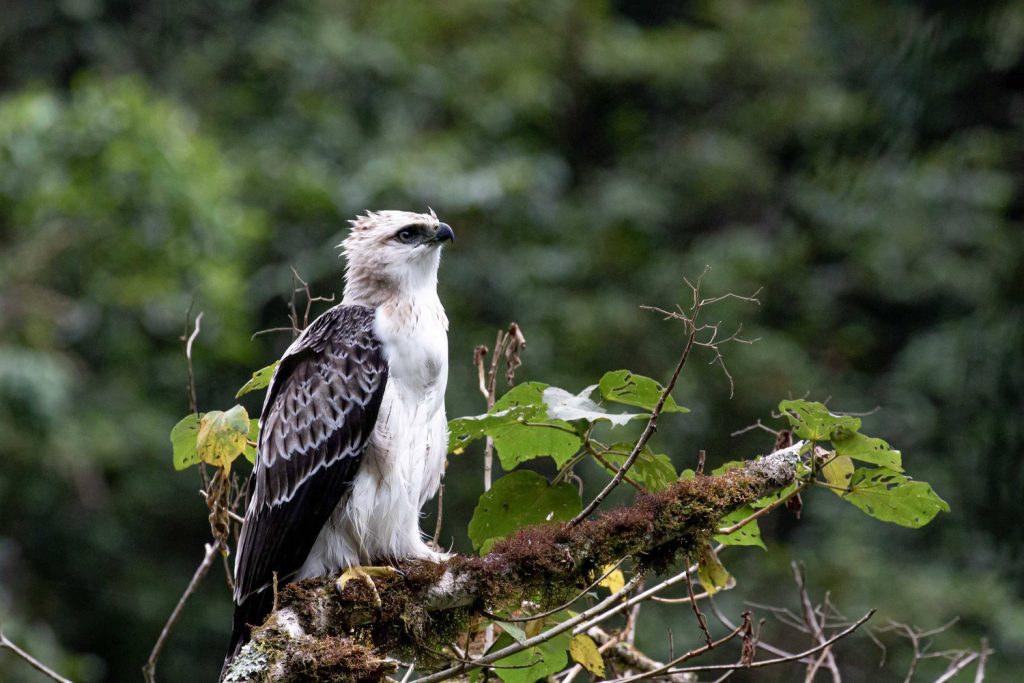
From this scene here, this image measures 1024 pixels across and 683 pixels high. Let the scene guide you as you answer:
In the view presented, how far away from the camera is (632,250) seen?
545 inches

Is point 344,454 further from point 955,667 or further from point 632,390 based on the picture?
point 955,667

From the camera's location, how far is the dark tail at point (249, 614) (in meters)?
3.82

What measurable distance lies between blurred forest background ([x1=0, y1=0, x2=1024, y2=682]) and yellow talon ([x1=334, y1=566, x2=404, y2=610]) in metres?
6.44

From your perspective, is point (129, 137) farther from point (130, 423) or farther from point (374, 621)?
point (374, 621)

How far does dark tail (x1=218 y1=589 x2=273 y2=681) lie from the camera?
3.82 meters

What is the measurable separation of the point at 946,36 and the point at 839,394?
162 inches

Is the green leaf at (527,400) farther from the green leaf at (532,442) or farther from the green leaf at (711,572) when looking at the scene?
the green leaf at (711,572)

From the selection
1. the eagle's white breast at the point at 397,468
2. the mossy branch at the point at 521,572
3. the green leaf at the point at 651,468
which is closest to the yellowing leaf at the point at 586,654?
the mossy branch at the point at 521,572

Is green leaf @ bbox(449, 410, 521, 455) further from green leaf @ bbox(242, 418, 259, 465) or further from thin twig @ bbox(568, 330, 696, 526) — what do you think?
green leaf @ bbox(242, 418, 259, 465)

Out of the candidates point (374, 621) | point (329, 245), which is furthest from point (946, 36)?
point (374, 621)

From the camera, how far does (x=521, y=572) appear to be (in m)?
3.19

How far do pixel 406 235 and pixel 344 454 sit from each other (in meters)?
0.97

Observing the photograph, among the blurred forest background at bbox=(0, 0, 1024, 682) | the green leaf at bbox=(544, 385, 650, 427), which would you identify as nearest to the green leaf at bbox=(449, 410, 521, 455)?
the green leaf at bbox=(544, 385, 650, 427)

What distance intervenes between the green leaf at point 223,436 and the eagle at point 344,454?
482 mm
